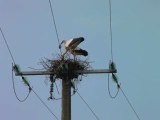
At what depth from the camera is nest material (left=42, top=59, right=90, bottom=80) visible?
1926 centimetres

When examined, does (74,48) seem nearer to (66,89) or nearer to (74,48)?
(74,48)

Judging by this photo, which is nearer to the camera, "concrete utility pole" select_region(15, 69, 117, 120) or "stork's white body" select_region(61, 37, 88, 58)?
"concrete utility pole" select_region(15, 69, 117, 120)

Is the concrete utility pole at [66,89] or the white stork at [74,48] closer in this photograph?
the concrete utility pole at [66,89]

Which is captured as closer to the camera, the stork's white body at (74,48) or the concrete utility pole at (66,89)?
the concrete utility pole at (66,89)

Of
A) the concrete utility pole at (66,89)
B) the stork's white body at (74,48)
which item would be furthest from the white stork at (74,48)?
the concrete utility pole at (66,89)

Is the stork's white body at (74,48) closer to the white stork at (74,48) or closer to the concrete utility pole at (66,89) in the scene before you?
the white stork at (74,48)

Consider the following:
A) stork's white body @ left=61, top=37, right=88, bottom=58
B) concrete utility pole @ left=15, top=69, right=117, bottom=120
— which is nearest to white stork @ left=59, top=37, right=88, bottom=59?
stork's white body @ left=61, top=37, right=88, bottom=58

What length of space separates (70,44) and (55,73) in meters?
1.36

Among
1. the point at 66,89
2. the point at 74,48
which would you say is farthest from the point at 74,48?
the point at 66,89

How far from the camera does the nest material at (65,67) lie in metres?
19.3

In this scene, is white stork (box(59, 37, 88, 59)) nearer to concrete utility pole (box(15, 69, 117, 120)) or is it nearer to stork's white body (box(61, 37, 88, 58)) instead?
stork's white body (box(61, 37, 88, 58))

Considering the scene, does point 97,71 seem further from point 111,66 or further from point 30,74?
point 30,74

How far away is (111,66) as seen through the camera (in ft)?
61.4

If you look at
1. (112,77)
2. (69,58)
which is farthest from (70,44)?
(112,77)
